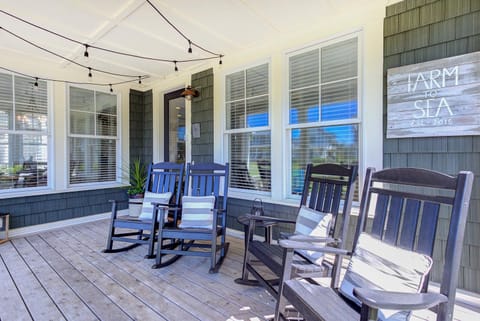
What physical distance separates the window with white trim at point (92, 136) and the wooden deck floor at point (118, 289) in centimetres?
174

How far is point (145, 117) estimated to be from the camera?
18.5ft

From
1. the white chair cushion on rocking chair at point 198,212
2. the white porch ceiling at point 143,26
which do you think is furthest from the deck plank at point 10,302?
the white porch ceiling at point 143,26

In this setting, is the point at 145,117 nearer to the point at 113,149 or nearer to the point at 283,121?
the point at 113,149

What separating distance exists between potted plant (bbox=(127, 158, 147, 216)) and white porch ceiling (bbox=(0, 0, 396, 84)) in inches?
81.2

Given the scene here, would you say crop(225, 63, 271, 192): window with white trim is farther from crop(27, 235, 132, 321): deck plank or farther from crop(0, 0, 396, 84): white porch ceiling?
crop(27, 235, 132, 321): deck plank

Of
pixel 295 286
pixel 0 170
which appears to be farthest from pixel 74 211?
pixel 295 286

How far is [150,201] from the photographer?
342cm

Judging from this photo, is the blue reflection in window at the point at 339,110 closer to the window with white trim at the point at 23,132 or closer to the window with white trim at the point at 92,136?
the window with white trim at the point at 92,136

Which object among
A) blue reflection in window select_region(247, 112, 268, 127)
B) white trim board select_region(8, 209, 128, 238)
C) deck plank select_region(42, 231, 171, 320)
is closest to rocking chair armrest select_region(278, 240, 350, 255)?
deck plank select_region(42, 231, 171, 320)

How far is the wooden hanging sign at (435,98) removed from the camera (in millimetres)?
2170

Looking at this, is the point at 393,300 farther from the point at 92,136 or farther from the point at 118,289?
the point at 92,136

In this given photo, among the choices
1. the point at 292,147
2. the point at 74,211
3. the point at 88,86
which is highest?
the point at 88,86

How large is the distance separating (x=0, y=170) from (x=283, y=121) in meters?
4.24

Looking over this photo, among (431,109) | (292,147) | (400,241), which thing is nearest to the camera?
(400,241)
